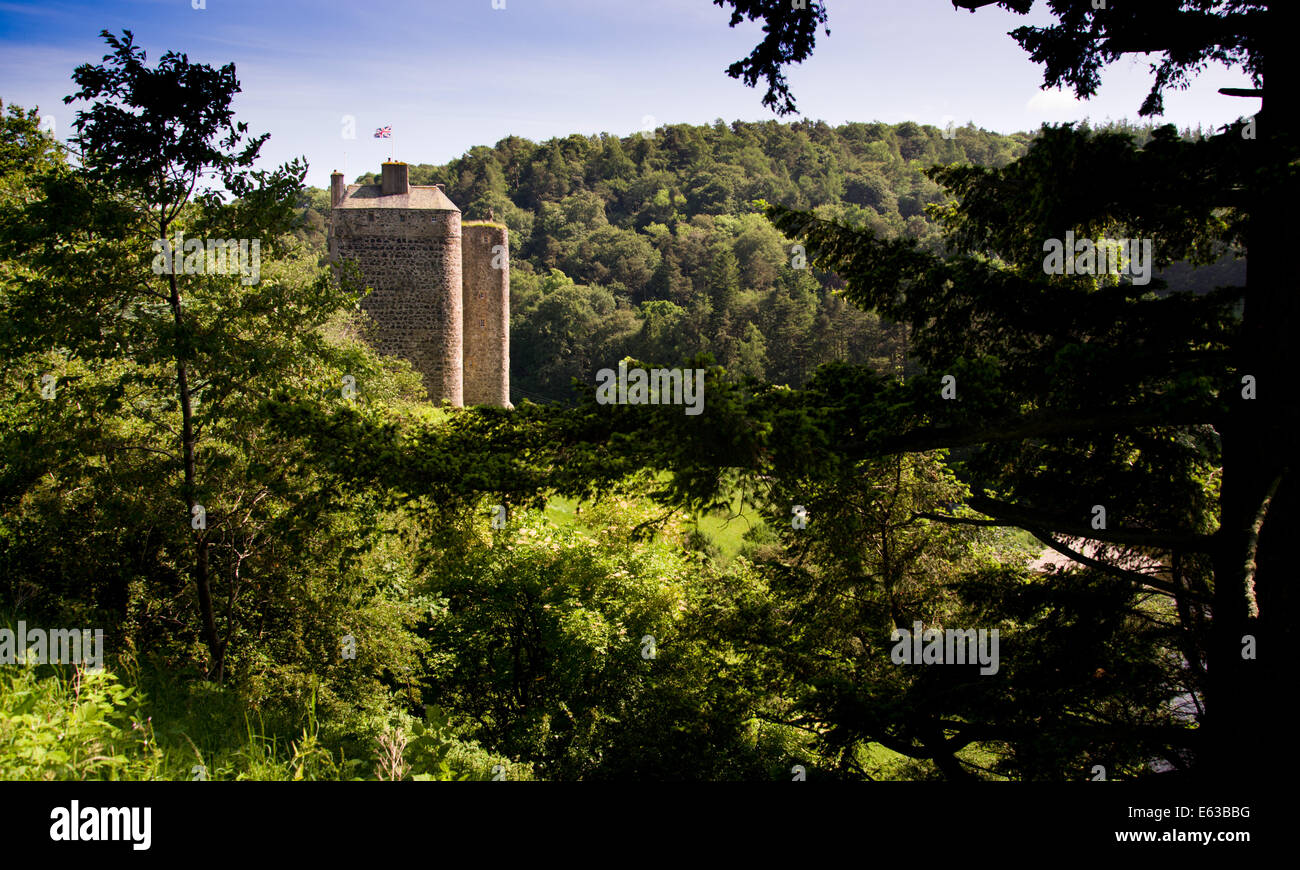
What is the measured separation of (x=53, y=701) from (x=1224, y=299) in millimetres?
9078

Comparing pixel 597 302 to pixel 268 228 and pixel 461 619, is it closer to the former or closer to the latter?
pixel 461 619

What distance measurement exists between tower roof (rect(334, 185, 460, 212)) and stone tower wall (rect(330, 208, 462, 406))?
0.22 metres

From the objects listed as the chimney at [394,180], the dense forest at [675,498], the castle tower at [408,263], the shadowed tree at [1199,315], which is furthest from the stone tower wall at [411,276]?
the shadowed tree at [1199,315]

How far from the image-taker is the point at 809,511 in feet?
34.7

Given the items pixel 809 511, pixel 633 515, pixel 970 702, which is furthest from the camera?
pixel 633 515

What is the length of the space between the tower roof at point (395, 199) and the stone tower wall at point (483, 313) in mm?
3820

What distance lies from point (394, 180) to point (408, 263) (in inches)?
124

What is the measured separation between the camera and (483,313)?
108ft

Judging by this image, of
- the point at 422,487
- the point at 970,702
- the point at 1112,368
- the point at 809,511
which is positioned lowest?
the point at 970,702

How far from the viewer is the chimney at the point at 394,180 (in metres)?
28.7

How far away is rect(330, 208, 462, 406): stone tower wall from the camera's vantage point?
2789 cm

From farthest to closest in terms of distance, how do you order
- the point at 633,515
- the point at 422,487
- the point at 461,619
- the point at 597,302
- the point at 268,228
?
the point at 597,302
the point at 633,515
the point at 461,619
the point at 268,228
the point at 422,487

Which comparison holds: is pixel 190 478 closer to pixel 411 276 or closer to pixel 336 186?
pixel 411 276
